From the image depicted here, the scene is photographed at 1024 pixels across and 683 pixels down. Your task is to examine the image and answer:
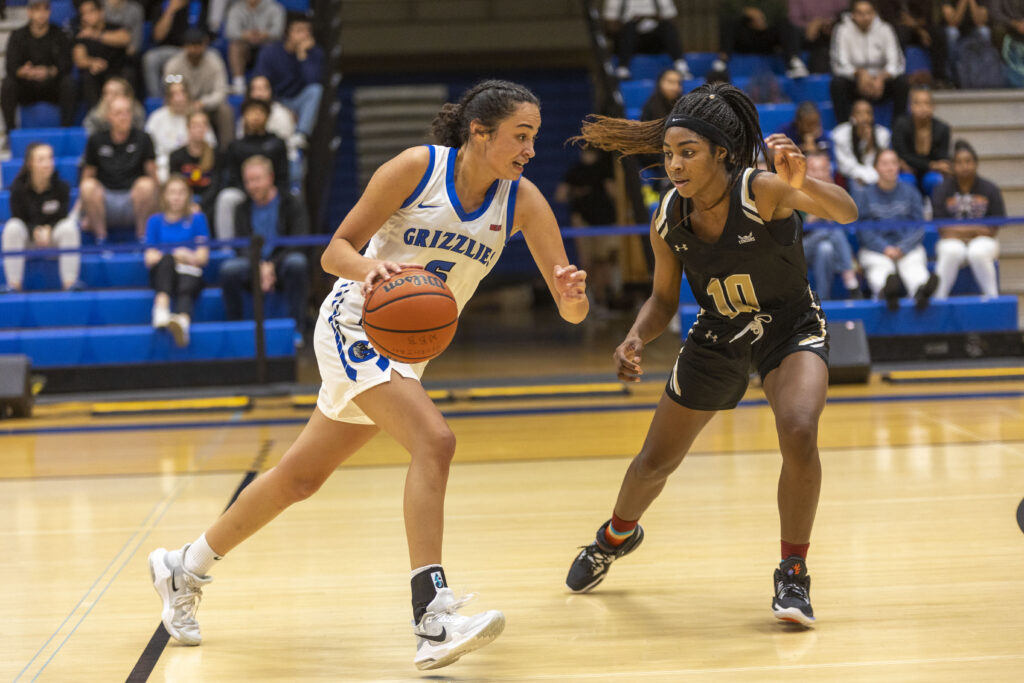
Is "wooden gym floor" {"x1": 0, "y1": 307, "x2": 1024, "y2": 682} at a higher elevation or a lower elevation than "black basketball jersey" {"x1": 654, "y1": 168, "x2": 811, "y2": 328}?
lower

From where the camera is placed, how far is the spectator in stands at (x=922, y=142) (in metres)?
9.62

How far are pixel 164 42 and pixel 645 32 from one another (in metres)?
4.70

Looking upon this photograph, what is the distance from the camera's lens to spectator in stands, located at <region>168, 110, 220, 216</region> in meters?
9.15

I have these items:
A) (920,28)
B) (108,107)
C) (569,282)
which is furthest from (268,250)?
(920,28)

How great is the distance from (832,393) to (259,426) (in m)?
3.60

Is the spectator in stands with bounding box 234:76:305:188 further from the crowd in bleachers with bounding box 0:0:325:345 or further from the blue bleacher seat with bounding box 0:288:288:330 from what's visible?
the blue bleacher seat with bounding box 0:288:288:330

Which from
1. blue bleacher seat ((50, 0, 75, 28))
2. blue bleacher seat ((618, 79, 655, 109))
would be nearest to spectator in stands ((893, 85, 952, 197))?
blue bleacher seat ((618, 79, 655, 109))

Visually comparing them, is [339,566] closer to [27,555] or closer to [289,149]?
[27,555]

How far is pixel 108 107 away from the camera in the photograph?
9.44m

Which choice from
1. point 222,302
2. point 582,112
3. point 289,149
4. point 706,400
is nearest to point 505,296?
point 582,112

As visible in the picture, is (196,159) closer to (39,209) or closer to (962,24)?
(39,209)

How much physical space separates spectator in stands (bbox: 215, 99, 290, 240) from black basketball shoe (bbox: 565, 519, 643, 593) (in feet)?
18.3

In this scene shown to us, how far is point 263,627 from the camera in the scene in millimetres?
3463

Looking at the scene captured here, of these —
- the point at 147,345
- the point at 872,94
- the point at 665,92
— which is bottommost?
the point at 147,345
